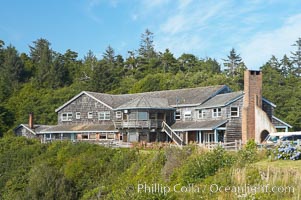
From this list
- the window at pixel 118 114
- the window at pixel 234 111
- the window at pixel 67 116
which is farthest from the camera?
the window at pixel 67 116

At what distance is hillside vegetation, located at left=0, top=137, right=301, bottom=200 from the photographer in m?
17.7

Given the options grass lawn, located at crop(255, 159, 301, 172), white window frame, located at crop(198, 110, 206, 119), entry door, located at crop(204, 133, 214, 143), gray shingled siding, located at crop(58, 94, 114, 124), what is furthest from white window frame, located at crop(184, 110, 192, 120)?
grass lawn, located at crop(255, 159, 301, 172)

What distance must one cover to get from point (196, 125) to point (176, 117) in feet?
14.8

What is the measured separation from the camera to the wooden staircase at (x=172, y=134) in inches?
1559

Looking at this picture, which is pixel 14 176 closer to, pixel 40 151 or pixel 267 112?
pixel 40 151

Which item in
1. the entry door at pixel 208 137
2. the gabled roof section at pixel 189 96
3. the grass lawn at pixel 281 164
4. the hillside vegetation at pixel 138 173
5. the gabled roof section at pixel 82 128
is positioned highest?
the gabled roof section at pixel 189 96

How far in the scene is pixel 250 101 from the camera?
37344mm

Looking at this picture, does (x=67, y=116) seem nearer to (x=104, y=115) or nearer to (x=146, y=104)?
(x=104, y=115)

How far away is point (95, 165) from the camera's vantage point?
3341 cm

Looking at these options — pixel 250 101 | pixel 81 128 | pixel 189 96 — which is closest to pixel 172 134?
pixel 189 96

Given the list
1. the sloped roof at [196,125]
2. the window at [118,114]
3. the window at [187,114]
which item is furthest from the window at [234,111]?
the window at [118,114]

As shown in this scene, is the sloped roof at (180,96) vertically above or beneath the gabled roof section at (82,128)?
above

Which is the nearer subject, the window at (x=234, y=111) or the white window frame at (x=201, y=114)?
the window at (x=234, y=111)

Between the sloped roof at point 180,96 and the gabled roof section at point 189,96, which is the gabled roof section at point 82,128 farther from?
the gabled roof section at point 189,96
